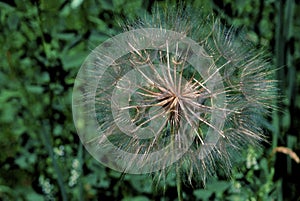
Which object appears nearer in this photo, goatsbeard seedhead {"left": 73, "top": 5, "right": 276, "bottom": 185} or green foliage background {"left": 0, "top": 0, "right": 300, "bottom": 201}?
goatsbeard seedhead {"left": 73, "top": 5, "right": 276, "bottom": 185}

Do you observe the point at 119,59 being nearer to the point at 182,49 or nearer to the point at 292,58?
the point at 182,49

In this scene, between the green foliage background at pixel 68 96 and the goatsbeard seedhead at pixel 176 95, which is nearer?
the goatsbeard seedhead at pixel 176 95

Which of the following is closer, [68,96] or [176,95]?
[176,95]
